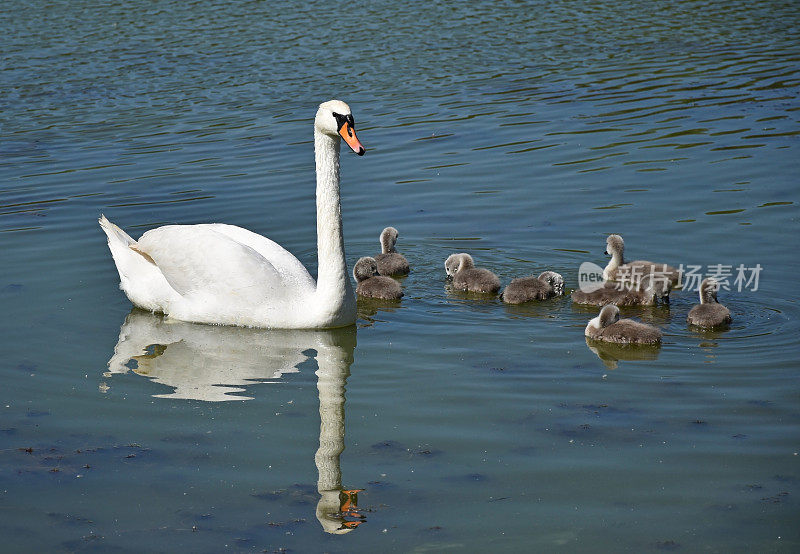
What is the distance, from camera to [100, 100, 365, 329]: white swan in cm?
1012

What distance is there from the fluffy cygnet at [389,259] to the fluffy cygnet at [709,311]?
2993 mm

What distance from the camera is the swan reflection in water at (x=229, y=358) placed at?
341 inches

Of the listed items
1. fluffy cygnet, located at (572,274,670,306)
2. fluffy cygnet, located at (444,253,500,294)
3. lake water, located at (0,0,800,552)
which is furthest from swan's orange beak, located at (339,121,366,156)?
fluffy cygnet, located at (572,274,670,306)

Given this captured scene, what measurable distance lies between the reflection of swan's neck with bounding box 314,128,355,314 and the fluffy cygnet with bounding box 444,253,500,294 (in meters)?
1.33

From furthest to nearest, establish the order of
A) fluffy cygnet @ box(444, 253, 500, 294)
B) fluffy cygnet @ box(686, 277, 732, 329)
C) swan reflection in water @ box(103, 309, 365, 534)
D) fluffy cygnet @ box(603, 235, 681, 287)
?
fluffy cygnet @ box(444, 253, 500, 294) < fluffy cygnet @ box(603, 235, 681, 287) < fluffy cygnet @ box(686, 277, 732, 329) < swan reflection in water @ box(103, 309, 365, 534)

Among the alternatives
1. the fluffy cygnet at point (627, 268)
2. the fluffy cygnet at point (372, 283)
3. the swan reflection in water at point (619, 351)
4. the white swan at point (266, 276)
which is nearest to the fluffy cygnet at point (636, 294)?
the fluffy cygnet at point (627, 268)

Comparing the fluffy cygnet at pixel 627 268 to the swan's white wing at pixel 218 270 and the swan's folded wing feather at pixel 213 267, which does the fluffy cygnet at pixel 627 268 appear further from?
the swan's folded wing feather at pixel 213 267

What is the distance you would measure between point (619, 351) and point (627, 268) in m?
1.63

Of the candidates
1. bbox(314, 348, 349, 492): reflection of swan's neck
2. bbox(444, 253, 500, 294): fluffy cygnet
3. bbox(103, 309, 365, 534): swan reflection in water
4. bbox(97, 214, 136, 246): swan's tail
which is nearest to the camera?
bbox(314, 348, 349, 492): reflection of swan's neck

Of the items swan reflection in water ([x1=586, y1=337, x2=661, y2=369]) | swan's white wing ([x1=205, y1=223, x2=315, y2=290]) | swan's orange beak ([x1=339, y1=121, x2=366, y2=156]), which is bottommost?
swan reflection in water ([x1=586, y1=337, x2=661, y2=369])

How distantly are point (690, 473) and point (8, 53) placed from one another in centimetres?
1927

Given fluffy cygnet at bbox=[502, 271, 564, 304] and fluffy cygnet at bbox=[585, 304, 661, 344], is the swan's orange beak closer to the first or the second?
fluffy cygnet at bbox=[502, 271, 564, 304]

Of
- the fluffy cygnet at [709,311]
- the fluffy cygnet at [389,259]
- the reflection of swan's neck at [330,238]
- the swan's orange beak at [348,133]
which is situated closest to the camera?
the swan's orange beak at [348,133]

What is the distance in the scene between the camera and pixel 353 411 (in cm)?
841
